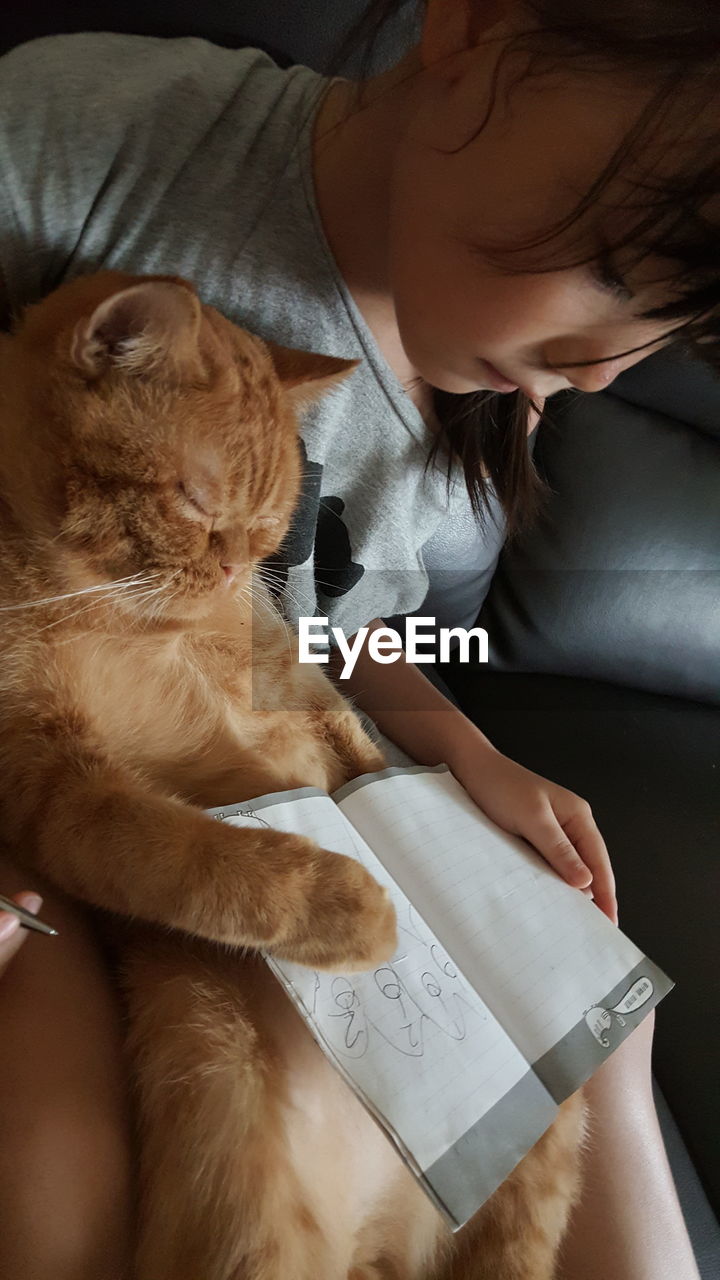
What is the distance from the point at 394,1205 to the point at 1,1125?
0.35 m

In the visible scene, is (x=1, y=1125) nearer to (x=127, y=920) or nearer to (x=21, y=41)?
(x=127, y=920)

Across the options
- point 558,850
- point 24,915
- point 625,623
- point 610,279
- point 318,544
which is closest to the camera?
point 24,915

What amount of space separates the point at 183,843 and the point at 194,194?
2.07 ft

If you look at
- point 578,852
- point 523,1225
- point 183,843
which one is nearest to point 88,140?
point 183,843

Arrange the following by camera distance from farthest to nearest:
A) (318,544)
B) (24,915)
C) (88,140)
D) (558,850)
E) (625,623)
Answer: (625,623) < (318,544) < (558,850) < (88,140) < (24,915)

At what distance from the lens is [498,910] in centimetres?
79

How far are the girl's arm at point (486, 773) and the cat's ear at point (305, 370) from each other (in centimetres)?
48

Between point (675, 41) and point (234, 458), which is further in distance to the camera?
point (234, 458)

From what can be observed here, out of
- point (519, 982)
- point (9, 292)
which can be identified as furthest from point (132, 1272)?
point (9, 292)

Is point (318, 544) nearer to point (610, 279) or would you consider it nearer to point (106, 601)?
point (106, 601)

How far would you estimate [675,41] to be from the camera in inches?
21.5

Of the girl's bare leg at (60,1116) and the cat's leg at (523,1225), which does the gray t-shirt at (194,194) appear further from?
the cat's leg at (523,1225)

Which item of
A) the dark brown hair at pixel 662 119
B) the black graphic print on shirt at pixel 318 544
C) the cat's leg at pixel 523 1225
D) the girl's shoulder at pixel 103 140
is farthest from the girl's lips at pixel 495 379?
the cat's leg at pixel 523 1225

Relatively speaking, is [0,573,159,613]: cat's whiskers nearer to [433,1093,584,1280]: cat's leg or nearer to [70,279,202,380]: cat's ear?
[70,279,202,380]: cat's ear
